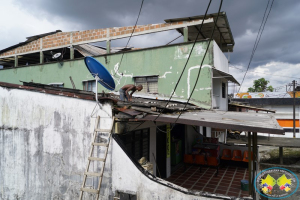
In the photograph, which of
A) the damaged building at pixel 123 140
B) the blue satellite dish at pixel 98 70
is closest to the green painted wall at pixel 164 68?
the damaged building at pixel 123 140

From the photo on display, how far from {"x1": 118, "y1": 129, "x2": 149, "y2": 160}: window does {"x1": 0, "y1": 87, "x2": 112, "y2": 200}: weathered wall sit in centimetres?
142

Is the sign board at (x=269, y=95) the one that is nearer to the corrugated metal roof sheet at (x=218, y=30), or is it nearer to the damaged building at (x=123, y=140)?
the corrugated metal roof sheet at (x=218, y=30)

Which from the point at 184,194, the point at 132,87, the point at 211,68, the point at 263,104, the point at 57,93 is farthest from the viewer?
the point at 263,104

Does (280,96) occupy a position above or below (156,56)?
below

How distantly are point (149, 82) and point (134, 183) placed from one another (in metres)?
8.37

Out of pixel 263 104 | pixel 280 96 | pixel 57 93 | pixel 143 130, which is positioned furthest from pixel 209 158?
pixel 280 96

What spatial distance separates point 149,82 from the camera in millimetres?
12836

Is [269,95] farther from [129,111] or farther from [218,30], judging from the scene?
[129,111]

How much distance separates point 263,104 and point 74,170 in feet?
94.3

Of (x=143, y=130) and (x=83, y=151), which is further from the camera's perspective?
(x=143, y=130)

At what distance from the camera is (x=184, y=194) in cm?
466

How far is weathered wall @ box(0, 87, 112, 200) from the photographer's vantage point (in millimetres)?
5730

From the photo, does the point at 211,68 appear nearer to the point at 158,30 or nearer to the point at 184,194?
the point at 158,30

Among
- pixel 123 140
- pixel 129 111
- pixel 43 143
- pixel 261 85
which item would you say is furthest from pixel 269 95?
pixel 43 143
